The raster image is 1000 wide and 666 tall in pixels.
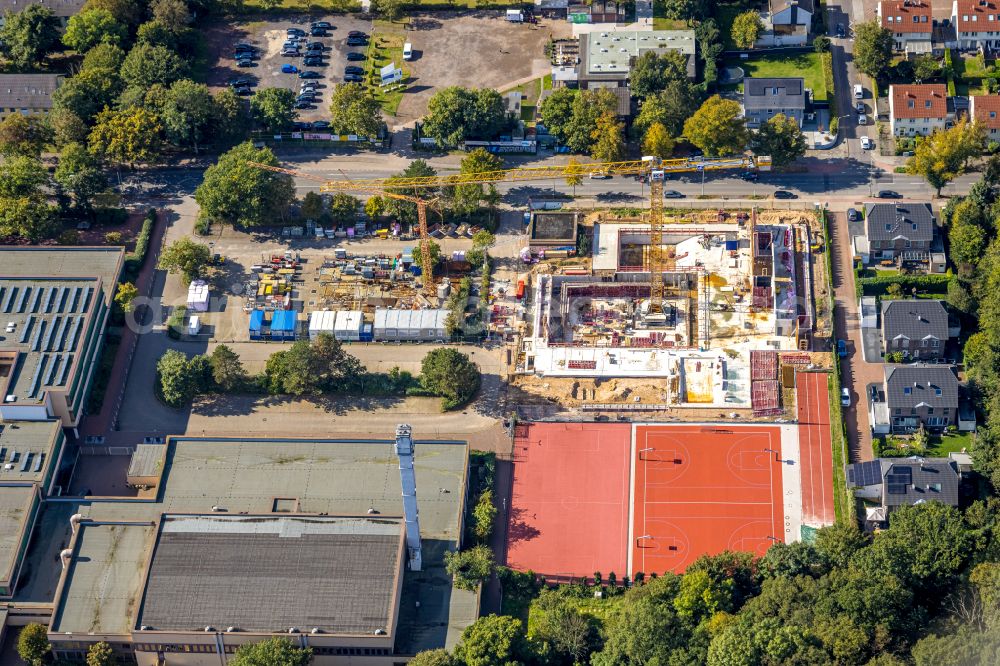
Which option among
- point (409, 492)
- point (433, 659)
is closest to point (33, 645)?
point (409, 492)

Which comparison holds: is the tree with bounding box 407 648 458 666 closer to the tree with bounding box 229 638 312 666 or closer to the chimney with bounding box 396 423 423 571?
the tree with bounding box 229 638 312 666

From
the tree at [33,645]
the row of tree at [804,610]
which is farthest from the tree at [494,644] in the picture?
the tree at [33,645]

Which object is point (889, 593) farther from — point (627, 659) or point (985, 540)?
point (627, 659)

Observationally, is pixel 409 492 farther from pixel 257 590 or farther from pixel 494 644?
pixel 257 590

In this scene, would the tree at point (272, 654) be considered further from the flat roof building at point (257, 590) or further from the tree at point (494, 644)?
the tree at point (494, 644)

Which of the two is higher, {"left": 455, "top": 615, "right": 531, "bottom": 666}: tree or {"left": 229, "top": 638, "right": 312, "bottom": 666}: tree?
{"left": 455, "top": 615, "right": 531, "bottom": 666}: tree

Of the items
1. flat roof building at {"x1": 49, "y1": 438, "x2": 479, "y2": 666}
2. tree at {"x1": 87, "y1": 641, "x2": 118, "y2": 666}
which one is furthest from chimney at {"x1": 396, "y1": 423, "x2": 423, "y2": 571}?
tree at {"x1": 87, "y1": 641, "x2": 118, "y2": 666}
